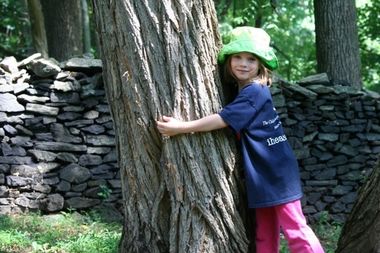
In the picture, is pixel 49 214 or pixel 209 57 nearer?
pixel 209 57

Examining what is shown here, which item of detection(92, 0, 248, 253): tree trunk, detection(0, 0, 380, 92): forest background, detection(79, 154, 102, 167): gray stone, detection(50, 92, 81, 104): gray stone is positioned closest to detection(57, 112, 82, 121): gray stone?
detection(50, 92, 81, 104): gray stone

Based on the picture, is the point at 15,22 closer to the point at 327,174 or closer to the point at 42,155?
the point at 42,155

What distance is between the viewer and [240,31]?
9.09 feet

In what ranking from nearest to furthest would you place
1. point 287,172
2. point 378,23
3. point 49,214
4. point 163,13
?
point 163,13 → point 287,172 → point 49,214 → point 378,23

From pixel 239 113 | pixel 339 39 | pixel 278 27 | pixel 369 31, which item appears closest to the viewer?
pixel 239 113

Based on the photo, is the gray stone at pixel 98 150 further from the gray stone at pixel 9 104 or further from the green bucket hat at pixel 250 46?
the green bucket hat at pixel 250 46

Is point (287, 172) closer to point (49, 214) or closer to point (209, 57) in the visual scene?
point (209, 57)

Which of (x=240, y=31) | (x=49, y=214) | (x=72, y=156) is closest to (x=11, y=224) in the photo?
(x=49, y=214)

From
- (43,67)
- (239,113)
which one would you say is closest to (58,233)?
(43,67)

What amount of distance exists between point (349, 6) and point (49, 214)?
482 centimetres

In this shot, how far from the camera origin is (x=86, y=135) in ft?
21.6

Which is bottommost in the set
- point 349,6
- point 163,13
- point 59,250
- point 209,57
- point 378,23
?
point 59,250

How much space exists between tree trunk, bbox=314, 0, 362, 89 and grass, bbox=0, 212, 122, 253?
379 centimetres

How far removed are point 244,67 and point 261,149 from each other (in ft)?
1.34
